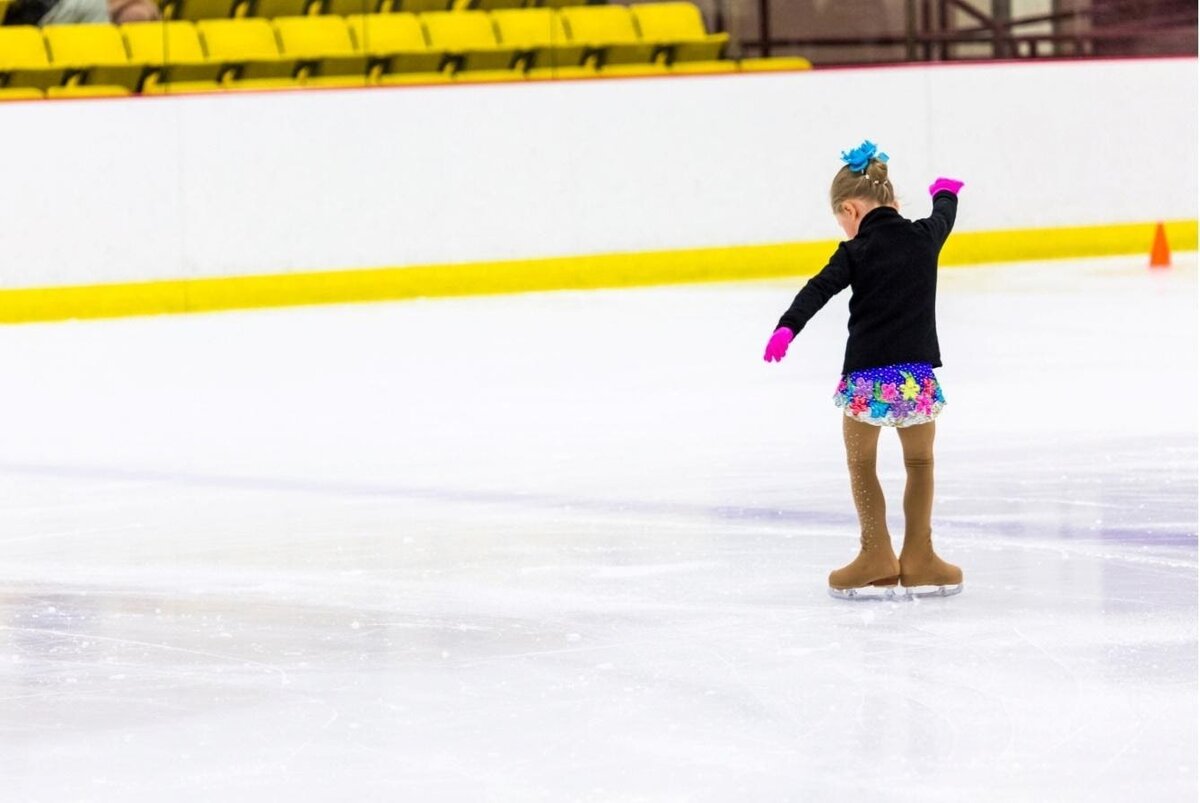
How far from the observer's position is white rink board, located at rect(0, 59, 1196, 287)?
10008 mm

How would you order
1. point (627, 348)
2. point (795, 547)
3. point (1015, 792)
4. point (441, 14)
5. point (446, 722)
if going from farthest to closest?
point (441, 14)
point (627, 348)
point (795, 547)
point (446, 722)
point (1015, 792)

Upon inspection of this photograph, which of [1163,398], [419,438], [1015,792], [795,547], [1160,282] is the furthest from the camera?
[1160,282]

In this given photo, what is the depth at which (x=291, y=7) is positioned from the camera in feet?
36.6

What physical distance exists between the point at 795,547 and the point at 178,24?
23.2ft

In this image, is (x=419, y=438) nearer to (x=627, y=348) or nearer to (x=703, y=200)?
(x=627, y=348)

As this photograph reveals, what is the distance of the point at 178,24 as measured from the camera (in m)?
10.6

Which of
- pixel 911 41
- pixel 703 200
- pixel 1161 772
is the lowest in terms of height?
pixel 1161 772

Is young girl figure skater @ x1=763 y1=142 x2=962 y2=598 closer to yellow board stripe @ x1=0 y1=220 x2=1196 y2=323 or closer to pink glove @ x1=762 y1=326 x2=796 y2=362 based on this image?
pink glove @ x1=762 y1=326 x2=796 y2=362

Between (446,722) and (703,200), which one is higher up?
(703,200)

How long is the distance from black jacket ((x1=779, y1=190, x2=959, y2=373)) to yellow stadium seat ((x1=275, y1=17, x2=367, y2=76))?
24.2 ft

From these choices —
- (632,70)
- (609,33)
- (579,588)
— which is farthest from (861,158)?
(609,33)

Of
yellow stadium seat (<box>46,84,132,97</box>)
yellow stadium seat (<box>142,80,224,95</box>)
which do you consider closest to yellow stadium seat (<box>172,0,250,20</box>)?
yellow stadium seat (<box>142,80,224,95</box>)

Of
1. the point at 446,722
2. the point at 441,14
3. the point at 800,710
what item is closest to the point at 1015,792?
the point at 800,710

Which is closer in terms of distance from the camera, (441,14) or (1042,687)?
(1042,687)
